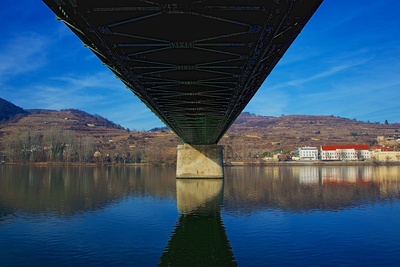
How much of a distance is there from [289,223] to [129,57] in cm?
1393

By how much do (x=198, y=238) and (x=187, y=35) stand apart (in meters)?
11.2

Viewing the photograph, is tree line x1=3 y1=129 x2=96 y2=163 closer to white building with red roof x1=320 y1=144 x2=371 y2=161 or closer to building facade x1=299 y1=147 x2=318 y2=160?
building facade x1=299 y1=147 x2=318 y2=160

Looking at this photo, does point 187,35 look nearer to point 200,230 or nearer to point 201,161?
point 200,230

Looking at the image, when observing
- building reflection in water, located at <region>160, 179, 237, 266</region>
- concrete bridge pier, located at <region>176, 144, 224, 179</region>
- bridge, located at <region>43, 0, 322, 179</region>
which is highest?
bridge, located at <region>43, 0, 322, 179</region>

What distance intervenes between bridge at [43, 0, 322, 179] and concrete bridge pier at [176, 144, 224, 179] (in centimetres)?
3288

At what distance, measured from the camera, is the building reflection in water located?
13539mm

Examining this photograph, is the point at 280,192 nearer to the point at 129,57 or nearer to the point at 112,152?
the point at 129,57

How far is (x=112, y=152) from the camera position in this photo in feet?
385

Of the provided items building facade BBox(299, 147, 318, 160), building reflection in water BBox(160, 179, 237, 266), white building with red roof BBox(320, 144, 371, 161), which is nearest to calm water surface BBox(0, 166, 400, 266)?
building reflection in water BBox(160, 179, 237, 266)

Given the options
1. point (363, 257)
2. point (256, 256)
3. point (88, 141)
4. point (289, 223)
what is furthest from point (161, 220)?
point (88, 141)

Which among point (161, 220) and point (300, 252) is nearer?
point (300, 252)

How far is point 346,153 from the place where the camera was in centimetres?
13500

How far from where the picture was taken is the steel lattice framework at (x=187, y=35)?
7.00 metres

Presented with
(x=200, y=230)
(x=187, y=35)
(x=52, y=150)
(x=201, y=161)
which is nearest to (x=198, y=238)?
(x=200, y=230)
